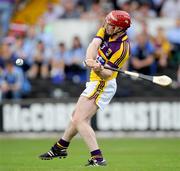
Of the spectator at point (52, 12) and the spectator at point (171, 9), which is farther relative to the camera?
the spectator at point (52, 12)

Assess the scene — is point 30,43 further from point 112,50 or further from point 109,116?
point 112,50

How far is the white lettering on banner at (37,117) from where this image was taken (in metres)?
20.8

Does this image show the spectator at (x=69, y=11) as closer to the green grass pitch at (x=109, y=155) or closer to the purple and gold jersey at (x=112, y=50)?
the green grass pitch at (x=109, y=155)

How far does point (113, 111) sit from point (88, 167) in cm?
927

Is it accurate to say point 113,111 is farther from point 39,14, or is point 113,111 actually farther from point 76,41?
point 39,14

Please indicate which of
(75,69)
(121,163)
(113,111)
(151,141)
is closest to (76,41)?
(75,69)

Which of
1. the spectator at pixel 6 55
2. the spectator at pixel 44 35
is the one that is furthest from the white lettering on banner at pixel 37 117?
the spectator at pixel 44 35

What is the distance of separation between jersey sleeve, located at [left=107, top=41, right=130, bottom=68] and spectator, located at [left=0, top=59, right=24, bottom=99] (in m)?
9.46

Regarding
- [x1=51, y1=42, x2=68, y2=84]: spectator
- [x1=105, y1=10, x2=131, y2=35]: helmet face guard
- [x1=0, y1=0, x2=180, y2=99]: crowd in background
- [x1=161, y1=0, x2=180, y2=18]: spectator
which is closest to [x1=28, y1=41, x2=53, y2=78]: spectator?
[x1=0, y1=0, x2=180, y2=99]: crowd in background

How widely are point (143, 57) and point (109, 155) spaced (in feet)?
20.6

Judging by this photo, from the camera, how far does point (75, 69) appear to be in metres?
21.3

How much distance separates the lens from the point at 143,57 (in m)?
20.6

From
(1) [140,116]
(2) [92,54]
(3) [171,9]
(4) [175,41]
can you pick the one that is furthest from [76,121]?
(3) [171,9]

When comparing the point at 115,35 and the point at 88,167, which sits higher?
the point at 115,35
